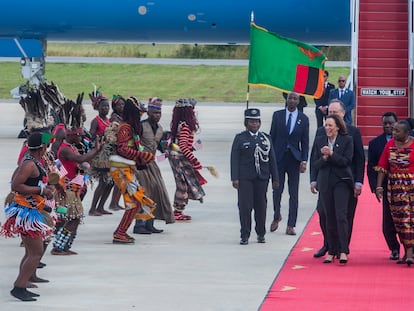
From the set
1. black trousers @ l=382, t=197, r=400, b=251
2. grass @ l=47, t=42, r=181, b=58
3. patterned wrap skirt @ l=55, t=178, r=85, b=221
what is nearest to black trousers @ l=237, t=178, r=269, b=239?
black trousers @ l=382, t=197, r=400, b=251

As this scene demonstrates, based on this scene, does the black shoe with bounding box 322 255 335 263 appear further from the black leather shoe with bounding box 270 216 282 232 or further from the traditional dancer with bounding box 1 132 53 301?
the traditional dancer with bounding box 1 132 53 301

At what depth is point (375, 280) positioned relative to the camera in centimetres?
1135

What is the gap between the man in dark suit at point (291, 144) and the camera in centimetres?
1434

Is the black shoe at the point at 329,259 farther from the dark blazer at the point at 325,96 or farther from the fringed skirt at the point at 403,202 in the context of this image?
the dark blazer at the point at 325,96

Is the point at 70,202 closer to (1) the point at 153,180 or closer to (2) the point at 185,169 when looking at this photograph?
(1) the point at 153,180

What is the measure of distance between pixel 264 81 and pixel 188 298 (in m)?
4.99

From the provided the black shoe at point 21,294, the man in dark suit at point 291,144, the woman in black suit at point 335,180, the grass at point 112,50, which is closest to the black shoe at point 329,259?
the woman in black suit at point 335,180

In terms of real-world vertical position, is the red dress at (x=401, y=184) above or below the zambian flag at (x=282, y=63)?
below

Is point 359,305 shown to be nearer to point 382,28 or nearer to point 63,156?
point 63,156

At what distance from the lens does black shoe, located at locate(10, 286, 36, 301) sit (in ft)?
33.8

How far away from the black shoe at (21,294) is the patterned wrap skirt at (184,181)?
4970mm

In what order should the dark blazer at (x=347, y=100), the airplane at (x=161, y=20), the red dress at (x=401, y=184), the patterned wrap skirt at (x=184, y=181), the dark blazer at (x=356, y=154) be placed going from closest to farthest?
the red dress at (x=401, y=184) → the dark blazer at (x=356, y=154) → the patterned wrap skirt at (x=184, y=181) → the dark blazer at (x=347, y=100) → the airplane at (x=161, y=20)

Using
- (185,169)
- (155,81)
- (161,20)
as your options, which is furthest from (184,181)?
(155,81)

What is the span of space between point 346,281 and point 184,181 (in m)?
4.34
